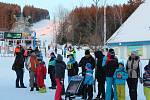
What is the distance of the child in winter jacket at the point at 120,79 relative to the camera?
1245cm

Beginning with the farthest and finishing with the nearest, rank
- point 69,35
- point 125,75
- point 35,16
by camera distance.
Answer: point 35,16
point 69,35
point 125,75

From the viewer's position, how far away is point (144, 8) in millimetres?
49062

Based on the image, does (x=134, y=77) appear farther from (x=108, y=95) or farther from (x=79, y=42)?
(x=79, y=42)

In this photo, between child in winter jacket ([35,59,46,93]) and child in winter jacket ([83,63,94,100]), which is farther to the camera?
child in winter jacket ([35,59,46,93])

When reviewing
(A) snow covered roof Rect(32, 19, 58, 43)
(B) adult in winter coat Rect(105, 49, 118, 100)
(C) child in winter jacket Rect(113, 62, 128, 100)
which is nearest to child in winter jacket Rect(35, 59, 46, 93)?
(B) adult in winter coat Rect(105, 49, 118, 100)

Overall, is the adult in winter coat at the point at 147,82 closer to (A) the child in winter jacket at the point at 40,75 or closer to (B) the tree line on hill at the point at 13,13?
(A) the child in winter jacket at the point at 40,75

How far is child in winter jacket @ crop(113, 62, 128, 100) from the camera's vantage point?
490 inches

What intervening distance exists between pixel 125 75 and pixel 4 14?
103613 millimetres

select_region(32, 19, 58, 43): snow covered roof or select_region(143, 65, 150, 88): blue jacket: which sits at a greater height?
select_region(32, 19, 58, 43): snow covered roof

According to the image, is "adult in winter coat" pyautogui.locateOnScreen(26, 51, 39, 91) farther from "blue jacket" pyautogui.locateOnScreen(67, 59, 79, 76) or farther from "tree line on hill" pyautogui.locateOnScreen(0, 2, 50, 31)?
"tree line on hill" pyautogui.locateOnScreen(0, 2, 50, 31)

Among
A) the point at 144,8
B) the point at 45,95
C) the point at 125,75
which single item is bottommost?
the point at 45,95

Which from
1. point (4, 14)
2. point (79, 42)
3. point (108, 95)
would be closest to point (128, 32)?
point (79, 42)

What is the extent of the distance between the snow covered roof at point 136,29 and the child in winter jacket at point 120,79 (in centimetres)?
3079

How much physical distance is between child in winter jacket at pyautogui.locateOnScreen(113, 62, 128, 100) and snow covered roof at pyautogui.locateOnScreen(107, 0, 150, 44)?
101 feet
